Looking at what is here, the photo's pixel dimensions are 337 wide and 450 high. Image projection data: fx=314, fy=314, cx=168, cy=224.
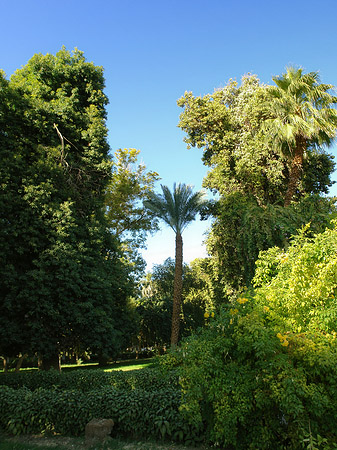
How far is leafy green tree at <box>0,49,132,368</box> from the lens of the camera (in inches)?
518

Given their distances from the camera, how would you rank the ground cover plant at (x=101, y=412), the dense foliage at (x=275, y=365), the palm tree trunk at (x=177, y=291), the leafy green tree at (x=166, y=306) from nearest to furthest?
1. the dense foliage at (x=275, y=365)
2. the ground cover plant at (x=101, y=412)
3. the palm tree trunk at (x=177, y=291)
4. the leafy green tree at (x=166, y=306)

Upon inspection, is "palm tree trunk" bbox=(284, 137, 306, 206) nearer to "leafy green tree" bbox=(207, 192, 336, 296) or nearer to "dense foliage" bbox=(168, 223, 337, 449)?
"leafy green tree" bbox=(207, 192, 336, 296)

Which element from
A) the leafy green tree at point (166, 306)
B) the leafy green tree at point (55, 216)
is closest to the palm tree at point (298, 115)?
the leafy green tree at point (55, 216)

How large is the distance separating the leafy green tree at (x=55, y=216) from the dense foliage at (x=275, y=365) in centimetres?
975

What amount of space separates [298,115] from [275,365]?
13.7 meters

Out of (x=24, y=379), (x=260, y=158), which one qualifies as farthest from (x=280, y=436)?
(x=260, y=158)

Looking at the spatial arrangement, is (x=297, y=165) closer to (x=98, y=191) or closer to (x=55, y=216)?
(x=98, y=191)

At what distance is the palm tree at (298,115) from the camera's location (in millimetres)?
14289

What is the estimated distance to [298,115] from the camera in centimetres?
1493

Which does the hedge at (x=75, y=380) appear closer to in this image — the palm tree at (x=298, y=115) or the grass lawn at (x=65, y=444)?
the grass lawn at (x=65, y=444)

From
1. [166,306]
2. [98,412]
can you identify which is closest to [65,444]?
[98,412]

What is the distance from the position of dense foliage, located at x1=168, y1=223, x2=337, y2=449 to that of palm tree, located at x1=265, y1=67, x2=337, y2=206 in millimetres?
10594

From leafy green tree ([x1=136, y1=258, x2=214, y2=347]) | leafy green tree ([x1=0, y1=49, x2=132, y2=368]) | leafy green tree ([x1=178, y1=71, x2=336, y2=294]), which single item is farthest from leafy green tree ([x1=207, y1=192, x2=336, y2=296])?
leafy green tree ([x1=136, y1=258, x2=214, y2=347])

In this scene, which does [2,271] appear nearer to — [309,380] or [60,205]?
[60,205]
